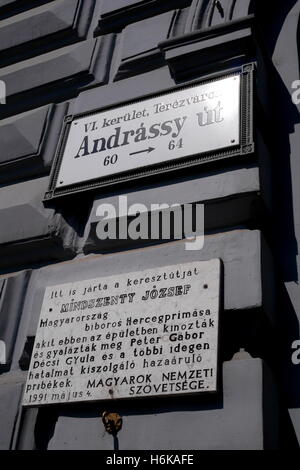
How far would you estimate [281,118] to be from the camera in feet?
9.00

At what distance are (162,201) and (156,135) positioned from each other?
36 centimetres

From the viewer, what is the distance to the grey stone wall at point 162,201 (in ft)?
6.41

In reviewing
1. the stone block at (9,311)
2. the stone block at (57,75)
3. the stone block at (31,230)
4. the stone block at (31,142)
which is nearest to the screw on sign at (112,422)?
the stone block at (9,311)

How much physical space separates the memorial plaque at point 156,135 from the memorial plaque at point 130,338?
0.53 metres

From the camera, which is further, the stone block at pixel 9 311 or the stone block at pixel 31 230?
the stone block at pixel 31 230

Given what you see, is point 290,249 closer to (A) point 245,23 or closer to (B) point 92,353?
(B) point 92,353

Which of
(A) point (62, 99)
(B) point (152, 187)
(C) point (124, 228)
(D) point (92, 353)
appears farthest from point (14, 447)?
(A) point (62, 99)

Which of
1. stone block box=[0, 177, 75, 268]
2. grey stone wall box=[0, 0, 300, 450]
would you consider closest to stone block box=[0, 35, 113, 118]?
grey stone wall box=[0, 0, 300, 450]

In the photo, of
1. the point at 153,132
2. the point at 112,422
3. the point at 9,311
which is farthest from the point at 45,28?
the point at 112,422

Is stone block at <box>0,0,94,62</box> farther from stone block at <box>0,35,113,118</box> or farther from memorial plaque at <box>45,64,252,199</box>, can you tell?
memorial plaque at <box>45,64,252,199</box>

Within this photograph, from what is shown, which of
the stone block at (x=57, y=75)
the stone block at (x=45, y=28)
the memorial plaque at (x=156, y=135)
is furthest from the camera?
the stone block at (x=45, y=28)

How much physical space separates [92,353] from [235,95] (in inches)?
49.8

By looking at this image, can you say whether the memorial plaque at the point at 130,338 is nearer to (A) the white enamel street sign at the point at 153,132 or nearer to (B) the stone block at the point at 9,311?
(B) the stone block at the point at 9,311

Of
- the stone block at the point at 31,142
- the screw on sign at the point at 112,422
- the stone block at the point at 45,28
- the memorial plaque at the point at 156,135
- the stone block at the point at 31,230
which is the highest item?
the stone block at the point at 45,28
